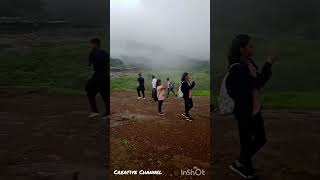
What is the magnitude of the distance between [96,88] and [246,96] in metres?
1.30

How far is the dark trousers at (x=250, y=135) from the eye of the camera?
4301 millimetres

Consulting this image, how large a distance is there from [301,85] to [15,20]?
2553mm

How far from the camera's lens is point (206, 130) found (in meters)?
4.27

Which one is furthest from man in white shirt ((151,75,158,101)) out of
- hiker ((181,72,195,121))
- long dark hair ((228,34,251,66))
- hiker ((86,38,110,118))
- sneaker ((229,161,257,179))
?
sneaker ((229,161,257,179))

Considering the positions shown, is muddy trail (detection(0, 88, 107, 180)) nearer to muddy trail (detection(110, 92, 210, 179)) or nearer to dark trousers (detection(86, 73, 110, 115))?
dark trousers (detection(86, 73, 110, 115))

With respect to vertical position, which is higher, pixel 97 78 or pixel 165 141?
pixel 97 78

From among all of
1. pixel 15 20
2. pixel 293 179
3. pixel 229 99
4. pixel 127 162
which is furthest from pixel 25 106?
pixel 293 179

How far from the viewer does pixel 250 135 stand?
14.1 ft

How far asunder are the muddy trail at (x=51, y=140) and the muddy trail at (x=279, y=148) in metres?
1.01

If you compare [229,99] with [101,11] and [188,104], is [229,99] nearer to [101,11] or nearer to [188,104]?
[188,104]

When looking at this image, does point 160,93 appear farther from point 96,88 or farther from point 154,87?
point 96,88

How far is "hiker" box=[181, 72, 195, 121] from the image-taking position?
4254 millimetres

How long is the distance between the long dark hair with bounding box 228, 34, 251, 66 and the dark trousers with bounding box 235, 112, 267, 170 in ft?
1.57

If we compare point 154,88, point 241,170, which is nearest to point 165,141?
point 154,88
